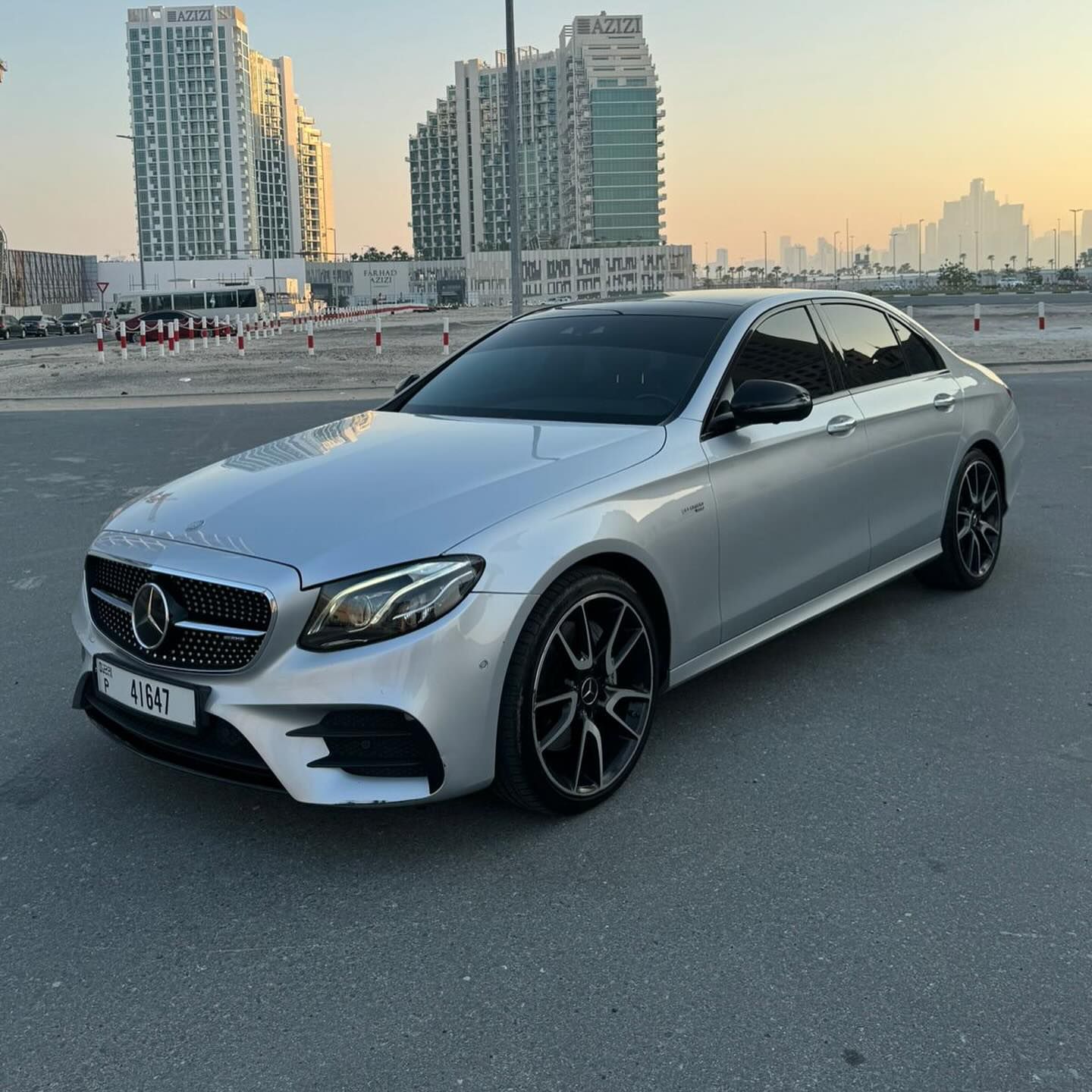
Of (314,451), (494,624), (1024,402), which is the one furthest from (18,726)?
(1024,402)

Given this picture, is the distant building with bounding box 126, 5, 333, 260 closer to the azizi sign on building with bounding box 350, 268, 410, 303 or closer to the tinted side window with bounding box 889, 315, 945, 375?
the azizi sign on building with bounding box 350, 268, 410, 303

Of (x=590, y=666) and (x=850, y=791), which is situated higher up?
(x=590, y=666)

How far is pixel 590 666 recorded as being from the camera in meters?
3.53

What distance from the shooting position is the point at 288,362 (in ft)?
90.5

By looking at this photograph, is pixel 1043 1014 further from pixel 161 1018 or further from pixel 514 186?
pixel 514 186

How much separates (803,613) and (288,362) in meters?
24.4

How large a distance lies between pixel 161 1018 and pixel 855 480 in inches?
130

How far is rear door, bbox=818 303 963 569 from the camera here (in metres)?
5.04

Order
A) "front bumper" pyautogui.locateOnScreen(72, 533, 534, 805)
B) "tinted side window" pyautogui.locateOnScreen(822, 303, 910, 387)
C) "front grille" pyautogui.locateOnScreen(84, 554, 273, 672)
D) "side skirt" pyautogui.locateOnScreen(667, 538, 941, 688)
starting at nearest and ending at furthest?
"front bumper" pyautogui.locateOnScreen(72, 533, 534, 805) < "front grille" pyautogui.locateOnScreen(84, 554, 273, 672) < "side skirt" pyautogui.locateOnScreen(667, 538, 941, 688) < "tinted side window" pyautogui.locateOnScreen(822, 303, 910, 387)

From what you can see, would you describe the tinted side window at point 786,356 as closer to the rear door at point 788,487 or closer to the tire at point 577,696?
the rear door at point 788,487

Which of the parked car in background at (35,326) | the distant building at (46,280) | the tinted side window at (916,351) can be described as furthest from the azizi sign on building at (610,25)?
the tinted side window at (916,351)

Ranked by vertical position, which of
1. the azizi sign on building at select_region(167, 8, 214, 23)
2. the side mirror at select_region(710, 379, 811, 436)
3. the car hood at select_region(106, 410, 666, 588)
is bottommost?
the car hood at select_region(106, 410, 666, 588)

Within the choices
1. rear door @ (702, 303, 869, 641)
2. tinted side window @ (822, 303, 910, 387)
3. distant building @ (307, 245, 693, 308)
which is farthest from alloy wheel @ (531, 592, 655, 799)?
distant building @ (307, 245, 693, 308)

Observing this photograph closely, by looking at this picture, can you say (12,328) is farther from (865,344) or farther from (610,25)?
(610,25)
